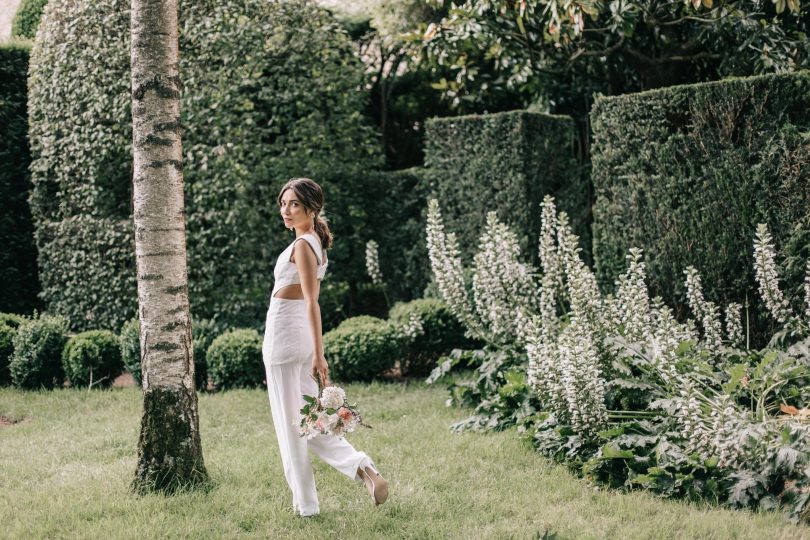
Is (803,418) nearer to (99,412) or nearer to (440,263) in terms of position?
(440,263)

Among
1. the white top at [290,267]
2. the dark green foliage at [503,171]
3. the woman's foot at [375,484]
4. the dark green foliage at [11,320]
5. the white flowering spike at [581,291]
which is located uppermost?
the dark green foliage at [503,171]

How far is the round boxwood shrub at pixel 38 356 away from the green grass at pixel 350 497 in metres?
1.69

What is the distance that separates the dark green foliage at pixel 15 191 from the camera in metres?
10.3

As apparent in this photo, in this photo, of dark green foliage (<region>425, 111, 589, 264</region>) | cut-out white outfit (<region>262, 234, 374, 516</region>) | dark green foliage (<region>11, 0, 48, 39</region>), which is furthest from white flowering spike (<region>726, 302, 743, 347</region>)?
dark green foliage (<region>11, 0, 48, 39</region>)

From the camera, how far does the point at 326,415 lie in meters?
4.04

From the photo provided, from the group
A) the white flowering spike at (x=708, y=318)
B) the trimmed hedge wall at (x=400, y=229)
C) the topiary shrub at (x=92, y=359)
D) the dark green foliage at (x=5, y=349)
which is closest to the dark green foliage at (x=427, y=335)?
the trimmed hedge wall at (x=400, y=229)

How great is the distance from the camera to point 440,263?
22.1ft

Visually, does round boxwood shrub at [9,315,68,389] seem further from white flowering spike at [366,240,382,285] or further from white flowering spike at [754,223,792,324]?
white flowering spike at [754,223,792,324]

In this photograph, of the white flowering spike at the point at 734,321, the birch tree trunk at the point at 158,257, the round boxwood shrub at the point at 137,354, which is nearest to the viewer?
the birch tree trunk at the point at 158,257

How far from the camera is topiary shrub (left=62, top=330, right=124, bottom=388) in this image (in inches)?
310

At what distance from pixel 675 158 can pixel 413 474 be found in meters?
3.68

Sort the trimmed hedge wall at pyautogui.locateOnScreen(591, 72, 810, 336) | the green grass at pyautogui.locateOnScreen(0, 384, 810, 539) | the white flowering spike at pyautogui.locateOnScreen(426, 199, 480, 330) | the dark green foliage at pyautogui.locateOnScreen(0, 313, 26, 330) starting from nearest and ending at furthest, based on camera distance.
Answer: the green grass at pyautogui.locateOnScreen(0, 384, 810, 539) → the trimmed hedge wall at pyautogui.locateOnScreen(591, 72, 810, 336) → the white flowering spike at pyautogui.locateOnScreen(426, 199, 480, 330) → the dark green foliage at pyautogui.locateOnScreen(0, 313, 26, 330)

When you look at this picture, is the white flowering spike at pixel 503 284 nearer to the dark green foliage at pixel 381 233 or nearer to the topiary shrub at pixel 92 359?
the dark green foliage at pixel 381 233

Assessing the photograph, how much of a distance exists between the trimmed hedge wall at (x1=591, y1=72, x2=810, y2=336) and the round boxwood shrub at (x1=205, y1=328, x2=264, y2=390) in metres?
3.31
